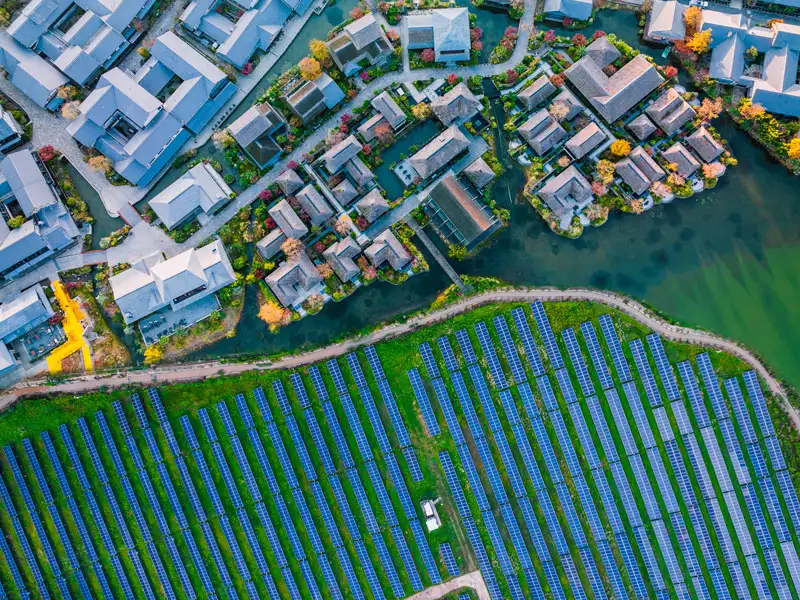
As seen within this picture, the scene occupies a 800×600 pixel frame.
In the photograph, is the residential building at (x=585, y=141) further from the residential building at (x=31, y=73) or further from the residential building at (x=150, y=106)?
the residential building at (x=31, y=73)

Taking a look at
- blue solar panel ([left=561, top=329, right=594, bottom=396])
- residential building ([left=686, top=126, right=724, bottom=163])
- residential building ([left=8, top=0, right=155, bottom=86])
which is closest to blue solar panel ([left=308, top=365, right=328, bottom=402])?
blue solar panel ([left=561, top=329, right=594, bottom=396])

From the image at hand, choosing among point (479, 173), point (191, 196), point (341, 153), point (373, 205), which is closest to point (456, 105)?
point (479, 173)

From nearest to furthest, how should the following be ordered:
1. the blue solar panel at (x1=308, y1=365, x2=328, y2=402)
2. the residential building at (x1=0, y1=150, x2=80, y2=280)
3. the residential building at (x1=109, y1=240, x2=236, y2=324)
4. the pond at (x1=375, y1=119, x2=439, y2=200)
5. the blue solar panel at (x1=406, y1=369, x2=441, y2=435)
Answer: the residential building at (x1=109, y1=240, x2=236, y2=324)
the residential building at (x1=0, y1=150, x2=80, y2=280)
the blue solar panel at (x1=406, y1=369, x2=441, y2=435)
the blue solar panel at (x1=308, y1=365, x2=328, y2=402)
the pond at (x1=375, y1=119, x2=439, y2=200)

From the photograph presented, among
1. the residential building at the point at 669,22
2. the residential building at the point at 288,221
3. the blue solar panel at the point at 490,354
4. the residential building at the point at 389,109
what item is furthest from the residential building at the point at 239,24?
the blue solar panel at the point at 490,354

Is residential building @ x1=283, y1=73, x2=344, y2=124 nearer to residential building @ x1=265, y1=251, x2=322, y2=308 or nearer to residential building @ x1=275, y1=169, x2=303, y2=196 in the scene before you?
residential building @ x1=275, y1=169, x2=303, y2=196

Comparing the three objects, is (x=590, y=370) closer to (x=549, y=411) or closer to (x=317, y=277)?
(x=549, y=411)

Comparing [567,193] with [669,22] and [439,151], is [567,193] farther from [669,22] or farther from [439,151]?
[669,22]

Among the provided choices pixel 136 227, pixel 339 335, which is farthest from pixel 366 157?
pixel 136 227
